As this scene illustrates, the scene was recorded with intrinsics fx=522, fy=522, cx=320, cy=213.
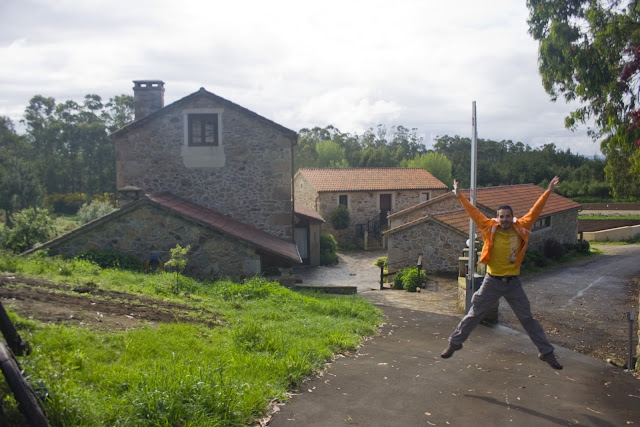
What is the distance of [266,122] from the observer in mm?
18156

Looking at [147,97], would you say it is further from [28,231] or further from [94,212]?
[94,212]

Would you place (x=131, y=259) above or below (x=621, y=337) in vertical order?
above

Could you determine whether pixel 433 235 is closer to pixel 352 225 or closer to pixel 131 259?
pixel 131 259

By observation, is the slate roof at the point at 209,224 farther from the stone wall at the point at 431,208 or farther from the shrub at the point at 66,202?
the shrub at the point at 66,202

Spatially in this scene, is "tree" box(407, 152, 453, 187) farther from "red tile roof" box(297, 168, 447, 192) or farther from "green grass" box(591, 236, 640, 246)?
"green grass" box(591, 236, 640, 246)

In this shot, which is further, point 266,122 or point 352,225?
point 352,225

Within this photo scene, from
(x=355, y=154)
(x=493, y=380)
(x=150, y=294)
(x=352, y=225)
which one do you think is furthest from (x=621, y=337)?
(x=355, y=154)

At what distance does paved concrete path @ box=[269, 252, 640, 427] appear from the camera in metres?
5.30

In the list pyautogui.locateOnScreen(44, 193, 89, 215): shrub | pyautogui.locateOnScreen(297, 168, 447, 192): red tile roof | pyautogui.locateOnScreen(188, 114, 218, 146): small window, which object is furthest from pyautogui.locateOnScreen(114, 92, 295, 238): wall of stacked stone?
pyautogui.locateOnScreen(44, 193, 89, 215): shrub

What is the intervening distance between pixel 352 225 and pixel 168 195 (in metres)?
21.3

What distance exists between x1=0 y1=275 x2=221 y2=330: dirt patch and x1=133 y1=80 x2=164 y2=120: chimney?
10.5m

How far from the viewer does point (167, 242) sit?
572 inches

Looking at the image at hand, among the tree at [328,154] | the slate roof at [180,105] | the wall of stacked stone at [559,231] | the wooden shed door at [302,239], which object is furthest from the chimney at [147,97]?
the tree at [328,154]

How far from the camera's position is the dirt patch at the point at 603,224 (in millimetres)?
40938
